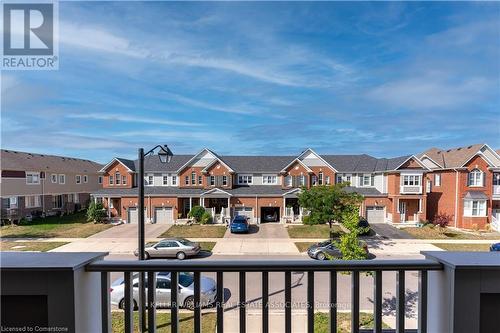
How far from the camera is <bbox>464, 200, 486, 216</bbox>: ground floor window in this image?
1953cm

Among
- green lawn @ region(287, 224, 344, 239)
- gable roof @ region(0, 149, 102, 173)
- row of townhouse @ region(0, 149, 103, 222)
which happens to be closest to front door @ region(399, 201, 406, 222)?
green lawn @ region(287, 224, 344, 239)

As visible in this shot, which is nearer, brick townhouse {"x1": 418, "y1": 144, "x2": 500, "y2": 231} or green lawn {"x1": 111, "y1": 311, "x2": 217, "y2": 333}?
green lawn {"x1": 111, "y1": 311, "x2": 217, "y2": 333}

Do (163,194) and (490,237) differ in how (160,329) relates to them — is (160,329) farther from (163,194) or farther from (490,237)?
(490,237)

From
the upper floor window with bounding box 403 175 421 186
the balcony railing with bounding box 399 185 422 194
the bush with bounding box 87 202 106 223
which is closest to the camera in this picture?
Result: the bush with bounding box 87 202 106 223

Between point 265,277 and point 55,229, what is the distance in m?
20.5

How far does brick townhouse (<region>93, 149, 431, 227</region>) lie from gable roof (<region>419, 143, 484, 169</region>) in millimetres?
2094

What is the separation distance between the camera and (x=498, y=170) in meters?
19.8

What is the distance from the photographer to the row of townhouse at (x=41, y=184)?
2041 centimetres

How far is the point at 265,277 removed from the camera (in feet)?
5.63

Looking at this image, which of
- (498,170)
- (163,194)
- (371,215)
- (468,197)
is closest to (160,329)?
(163,194)

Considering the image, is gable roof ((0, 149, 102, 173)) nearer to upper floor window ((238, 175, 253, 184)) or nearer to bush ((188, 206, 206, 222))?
bush ((188, 206, 206, 222))

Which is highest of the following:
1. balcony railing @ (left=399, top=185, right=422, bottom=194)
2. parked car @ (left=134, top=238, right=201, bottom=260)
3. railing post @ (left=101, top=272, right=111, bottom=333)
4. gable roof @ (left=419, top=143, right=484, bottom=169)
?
gable roof @ (left=419, top=143, right=484, bottom=169)

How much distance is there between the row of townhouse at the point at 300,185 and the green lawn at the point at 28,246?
7.14 m

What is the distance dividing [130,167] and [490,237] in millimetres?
25596
